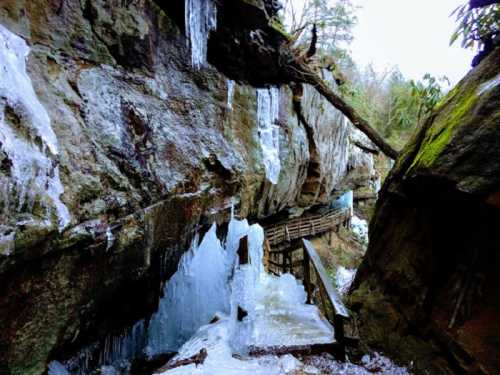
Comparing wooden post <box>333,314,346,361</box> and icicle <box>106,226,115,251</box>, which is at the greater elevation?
icicle <box>106,226,115,251</box>

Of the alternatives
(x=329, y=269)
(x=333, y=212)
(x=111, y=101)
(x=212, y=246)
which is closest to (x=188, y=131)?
(x=111, y=101)

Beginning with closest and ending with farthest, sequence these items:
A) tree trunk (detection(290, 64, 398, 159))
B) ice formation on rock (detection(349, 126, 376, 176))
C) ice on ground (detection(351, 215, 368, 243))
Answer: tree trunk (detection(290, 64, 398, 159)) < ice formation on rock (detection(349, 126, 376, 176)) < ice on ground (detection(351, 215, 368, 243))

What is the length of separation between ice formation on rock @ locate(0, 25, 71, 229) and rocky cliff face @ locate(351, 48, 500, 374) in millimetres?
3350

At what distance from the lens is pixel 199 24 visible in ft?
14.7

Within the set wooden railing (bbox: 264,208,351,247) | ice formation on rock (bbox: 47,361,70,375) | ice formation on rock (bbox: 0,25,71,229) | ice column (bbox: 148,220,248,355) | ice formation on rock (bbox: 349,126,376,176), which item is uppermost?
ice formation on rock (bbox: 349,126,376,176)

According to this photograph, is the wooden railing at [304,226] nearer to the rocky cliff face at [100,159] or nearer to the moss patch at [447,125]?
the rocky cliff face at [100,159]

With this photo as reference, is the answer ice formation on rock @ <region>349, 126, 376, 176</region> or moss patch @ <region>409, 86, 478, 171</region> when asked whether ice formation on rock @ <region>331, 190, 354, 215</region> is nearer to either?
ice formation on rock @ <region>349, 126, 376, 176</region>

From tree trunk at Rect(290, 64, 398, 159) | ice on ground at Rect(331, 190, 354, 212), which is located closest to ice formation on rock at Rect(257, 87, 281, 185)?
tree trunk at Rect(290, 64, 398, 159)

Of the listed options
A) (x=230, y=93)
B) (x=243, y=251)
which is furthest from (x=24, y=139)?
(x=243, y=251)

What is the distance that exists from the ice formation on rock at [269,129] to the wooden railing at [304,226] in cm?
623

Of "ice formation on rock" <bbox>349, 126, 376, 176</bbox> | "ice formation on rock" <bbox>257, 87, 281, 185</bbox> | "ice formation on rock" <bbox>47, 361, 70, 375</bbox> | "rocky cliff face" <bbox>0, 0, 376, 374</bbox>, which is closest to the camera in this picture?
"rocky cliff face" <bbox>0, 0, 376, 374</bbox>

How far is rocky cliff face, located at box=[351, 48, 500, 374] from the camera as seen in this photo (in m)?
2.23

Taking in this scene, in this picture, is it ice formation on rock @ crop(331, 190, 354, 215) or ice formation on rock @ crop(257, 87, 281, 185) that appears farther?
ice formation on rock @ crop(331, 190, 354, 215)

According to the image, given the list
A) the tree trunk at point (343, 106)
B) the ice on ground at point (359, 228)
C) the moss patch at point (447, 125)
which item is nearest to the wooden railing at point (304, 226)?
the ice on ground at point (359, 228)
